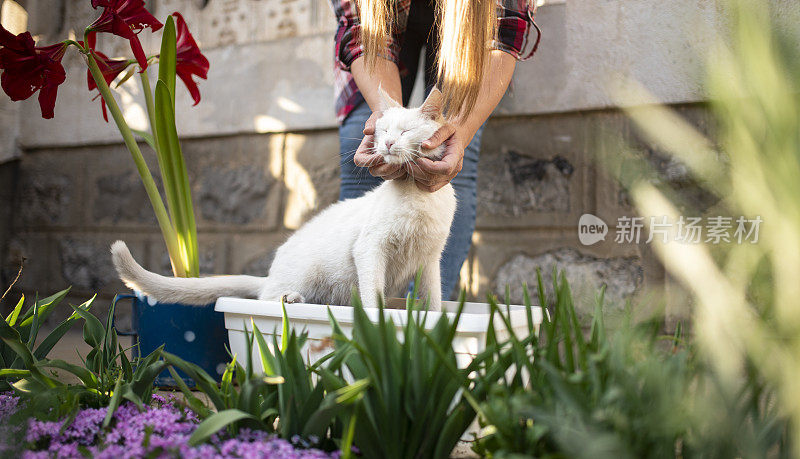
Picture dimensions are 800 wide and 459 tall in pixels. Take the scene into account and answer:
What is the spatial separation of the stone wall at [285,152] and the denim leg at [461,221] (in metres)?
0.14

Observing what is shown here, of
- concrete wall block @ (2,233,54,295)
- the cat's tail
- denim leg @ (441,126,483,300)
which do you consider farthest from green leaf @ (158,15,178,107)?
concrete wall block @ (2,233,54,295)

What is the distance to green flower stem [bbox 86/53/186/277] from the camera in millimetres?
1320

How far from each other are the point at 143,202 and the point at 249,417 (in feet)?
6.68

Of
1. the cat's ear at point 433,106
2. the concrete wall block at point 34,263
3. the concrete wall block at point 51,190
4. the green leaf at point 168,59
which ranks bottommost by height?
the concrete wall block at point 34,263

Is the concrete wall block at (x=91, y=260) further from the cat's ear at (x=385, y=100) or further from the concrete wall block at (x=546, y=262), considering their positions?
the cat's ear at (x=385, y=100)

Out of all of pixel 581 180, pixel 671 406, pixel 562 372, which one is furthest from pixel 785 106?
pixel 581 180

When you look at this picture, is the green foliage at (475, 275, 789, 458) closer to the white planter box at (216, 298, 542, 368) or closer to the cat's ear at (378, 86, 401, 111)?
the white planter box at (216, 298, 542, 368)

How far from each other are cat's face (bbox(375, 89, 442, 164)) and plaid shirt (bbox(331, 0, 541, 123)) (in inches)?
8.9

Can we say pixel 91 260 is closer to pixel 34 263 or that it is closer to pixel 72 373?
pixel 34 263

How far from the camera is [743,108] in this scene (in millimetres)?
301

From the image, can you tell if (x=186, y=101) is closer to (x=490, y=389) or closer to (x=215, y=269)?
(x=215, y=269)

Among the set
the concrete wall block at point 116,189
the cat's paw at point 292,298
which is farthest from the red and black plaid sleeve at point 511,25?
the concrete wall block at point 116,189

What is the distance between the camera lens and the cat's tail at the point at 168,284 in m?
1.21

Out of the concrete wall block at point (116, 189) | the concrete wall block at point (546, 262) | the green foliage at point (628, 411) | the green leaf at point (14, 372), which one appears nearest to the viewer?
the green foliage at point (628, 411)
